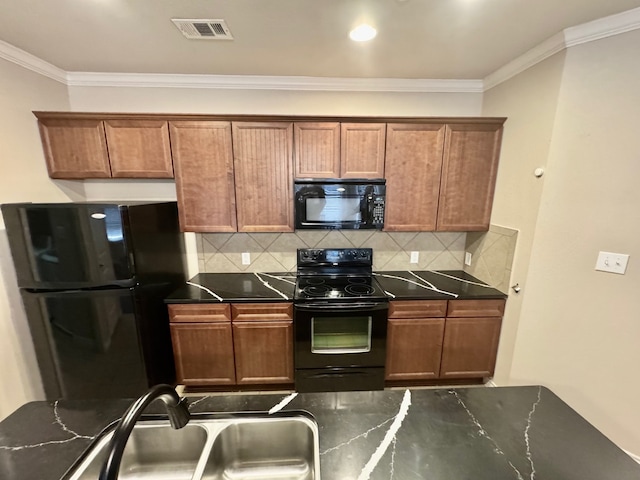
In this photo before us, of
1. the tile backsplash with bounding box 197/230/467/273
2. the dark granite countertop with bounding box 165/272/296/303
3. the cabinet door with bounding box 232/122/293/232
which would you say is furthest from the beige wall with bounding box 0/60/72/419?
the cabinet door with bounding box 232/122/293/232

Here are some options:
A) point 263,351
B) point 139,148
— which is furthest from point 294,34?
point 263,351

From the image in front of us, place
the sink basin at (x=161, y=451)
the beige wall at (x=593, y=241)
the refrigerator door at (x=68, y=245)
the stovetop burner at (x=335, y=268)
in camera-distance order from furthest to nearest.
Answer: the stovetop burner at (x=335, y=268)
the refrigerator door at (x=68, y=245)
the beige wall at (x=593, y=241)
the sink basin at (x=161, y=451)

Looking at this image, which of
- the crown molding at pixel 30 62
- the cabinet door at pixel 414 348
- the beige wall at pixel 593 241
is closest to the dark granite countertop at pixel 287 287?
the cabinet door at pixel 414 348

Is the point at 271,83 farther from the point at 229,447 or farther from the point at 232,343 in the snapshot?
the point at 229,447

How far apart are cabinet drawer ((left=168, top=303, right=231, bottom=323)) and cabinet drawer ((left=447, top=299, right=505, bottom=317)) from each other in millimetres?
1803

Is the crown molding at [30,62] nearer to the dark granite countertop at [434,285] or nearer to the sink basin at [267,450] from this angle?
the sink basin at [267,450]

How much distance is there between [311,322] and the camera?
2143 mm

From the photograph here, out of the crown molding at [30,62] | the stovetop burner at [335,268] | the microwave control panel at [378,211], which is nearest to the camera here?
the crown molding at [30,62]

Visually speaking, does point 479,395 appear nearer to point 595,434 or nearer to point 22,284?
point 595,434

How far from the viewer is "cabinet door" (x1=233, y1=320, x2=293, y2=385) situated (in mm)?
2193

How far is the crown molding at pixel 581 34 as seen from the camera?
58.1 inches

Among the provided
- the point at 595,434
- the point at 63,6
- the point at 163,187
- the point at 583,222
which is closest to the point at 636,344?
the point at 583,222

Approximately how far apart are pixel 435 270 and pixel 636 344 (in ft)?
4.57

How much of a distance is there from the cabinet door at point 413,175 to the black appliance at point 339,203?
0.38 ft
